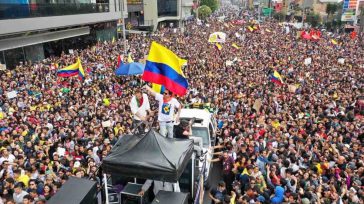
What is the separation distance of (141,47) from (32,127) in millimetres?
22980

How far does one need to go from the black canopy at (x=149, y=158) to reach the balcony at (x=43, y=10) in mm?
19323

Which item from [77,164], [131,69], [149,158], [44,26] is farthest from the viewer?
[44,26]

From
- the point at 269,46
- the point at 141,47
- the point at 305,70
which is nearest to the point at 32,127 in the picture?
the point at 305,70

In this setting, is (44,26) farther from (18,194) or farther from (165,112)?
(165,112)

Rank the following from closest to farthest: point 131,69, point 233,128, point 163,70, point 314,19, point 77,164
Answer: point 163,70 < point 77,164 < point 233,128 < point 131,69 < point 314,19

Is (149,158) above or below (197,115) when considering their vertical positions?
above

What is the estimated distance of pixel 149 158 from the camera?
191 inches

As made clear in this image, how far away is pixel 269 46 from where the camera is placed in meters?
32.9

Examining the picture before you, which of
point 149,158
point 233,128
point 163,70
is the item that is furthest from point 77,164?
point 233,128

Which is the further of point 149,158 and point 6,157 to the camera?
point 6,157

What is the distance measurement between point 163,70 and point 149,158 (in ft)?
9.81

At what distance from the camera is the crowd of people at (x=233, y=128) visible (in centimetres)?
795

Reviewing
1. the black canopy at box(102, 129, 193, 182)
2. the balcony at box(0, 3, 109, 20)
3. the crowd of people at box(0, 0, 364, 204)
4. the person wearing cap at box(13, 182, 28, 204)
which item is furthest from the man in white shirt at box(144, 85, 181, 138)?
the balcony at box(0, 3, 109, 20)

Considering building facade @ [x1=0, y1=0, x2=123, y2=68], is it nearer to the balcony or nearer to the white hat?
the balcony
